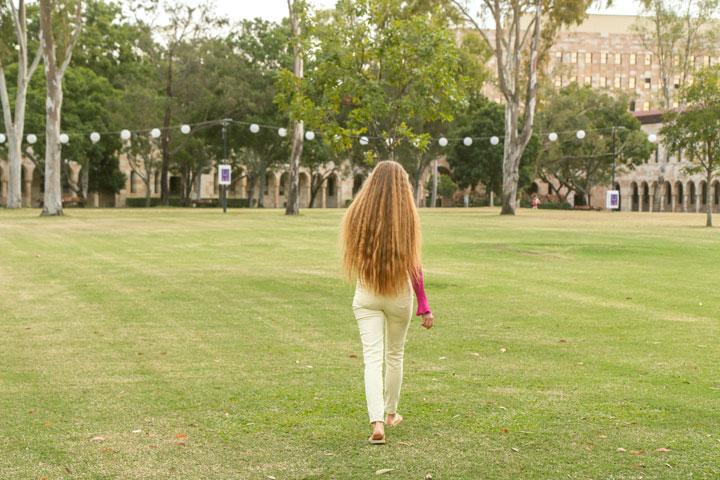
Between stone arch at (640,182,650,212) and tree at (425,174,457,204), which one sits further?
stone arch at (640,182,650,212)

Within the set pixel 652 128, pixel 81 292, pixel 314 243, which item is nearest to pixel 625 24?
pixel 652 128

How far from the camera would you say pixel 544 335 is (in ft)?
30.5

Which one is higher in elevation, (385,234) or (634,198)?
(634,198)

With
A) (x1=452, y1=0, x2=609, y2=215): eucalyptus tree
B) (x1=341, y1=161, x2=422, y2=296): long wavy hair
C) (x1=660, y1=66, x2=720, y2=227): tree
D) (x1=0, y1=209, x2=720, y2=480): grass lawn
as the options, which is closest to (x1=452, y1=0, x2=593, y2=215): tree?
(x1=452, y1=0, x2=609, y2=215): eucalyptus tree

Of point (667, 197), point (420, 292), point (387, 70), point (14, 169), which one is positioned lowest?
point (420, 292)

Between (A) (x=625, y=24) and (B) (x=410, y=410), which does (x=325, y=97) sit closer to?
(B) (x=410, y=410)

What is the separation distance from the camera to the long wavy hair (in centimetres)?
526

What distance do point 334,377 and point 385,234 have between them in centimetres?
230

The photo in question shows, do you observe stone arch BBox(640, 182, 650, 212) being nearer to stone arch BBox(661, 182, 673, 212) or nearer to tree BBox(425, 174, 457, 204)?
stone arch BBox(661, 182, 673, 212)

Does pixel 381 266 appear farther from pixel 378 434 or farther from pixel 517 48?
pixel 517 48

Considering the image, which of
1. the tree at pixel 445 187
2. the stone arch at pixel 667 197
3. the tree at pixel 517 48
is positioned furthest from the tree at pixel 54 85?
the stone arch at pixel 667 197

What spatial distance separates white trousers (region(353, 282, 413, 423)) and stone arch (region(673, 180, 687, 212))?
85505 millimetres

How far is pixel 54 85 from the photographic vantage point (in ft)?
125

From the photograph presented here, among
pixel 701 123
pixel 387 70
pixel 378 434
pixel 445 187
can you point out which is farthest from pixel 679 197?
pixel 378 434
